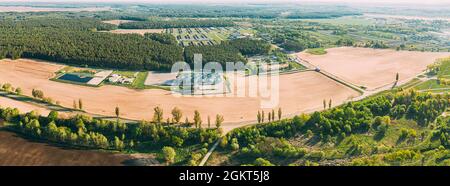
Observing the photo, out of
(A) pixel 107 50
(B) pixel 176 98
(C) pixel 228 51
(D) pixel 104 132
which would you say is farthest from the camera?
(C) pixel 228 51

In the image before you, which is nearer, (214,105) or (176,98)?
(214,105)

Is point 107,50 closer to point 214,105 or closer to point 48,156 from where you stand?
point 214,105

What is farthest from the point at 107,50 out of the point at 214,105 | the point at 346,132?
the point at 346,132

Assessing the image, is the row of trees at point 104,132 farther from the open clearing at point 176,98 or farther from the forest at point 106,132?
the open clearing at point 176,98

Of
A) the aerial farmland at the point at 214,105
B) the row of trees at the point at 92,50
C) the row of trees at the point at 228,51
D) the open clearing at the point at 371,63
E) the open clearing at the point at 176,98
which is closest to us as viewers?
the aerial farmland at the point at 214,105

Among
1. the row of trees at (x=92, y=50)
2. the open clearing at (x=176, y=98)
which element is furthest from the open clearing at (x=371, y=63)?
the row of trees at (x=92, y=50)

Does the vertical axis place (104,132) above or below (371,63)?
below
